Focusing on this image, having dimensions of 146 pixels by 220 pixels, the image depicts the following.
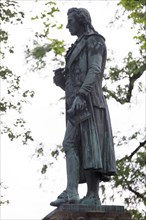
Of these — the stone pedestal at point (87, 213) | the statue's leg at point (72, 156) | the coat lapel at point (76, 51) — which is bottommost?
the stone pedestal at point (87, 213)

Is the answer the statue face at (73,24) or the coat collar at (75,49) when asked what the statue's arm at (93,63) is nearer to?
the coat collar at (75,49)

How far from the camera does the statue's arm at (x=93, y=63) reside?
27.0ft

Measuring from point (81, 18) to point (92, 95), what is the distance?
1097 mm

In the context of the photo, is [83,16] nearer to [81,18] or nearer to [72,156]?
[81,18]

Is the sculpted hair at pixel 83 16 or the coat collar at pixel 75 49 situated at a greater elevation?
the sculpted hair at pixel 83 16

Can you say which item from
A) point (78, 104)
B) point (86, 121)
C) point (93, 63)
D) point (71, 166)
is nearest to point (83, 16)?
point (93, 63)

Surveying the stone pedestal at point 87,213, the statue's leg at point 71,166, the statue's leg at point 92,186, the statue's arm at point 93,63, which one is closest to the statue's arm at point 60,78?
the statue's arm at point 93,63

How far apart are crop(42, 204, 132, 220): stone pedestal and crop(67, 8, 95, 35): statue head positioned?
7.97 ft

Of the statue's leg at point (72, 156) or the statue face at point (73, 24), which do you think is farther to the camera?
the statue face at point (73, 24)

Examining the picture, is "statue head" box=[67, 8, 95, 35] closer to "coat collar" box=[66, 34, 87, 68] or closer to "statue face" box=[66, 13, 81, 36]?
"statue face" box=[66, 13, 81, 36]

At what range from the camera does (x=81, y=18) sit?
28.5 ft

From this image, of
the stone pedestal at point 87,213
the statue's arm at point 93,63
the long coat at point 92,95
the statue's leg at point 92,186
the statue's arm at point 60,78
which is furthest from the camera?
the statue's arm at point 60,78

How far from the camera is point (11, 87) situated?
19016mm

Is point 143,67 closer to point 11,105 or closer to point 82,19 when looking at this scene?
point 11,105
